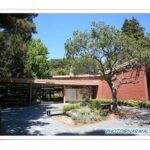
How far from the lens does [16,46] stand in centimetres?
1124

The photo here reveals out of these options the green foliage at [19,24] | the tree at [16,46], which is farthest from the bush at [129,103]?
the green foliage at [19,24]

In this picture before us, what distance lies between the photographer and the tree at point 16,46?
418 inches

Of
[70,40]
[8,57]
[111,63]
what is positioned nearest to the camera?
[8,57]

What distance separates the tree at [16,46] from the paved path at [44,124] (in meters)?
→ 1.43

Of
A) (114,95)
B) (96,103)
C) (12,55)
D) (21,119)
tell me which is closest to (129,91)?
(114,95)

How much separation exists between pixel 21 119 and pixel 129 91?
193 inches

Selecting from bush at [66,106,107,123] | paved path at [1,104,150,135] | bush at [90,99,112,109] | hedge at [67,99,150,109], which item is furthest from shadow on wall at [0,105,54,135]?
bush at [90,99,112,109]

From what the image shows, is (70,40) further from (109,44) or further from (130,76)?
(130,76)

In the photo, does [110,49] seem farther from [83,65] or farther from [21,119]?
[21,119]
